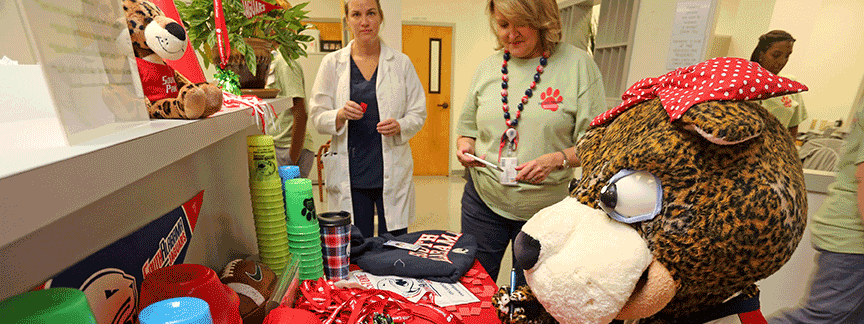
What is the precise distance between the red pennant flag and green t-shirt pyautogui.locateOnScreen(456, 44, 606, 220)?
2.57ft

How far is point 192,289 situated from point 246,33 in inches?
29.2

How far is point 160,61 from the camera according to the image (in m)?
0.55

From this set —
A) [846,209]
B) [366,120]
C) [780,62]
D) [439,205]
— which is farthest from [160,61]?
[439,205]

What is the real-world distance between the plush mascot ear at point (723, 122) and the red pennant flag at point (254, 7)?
0.98 metres

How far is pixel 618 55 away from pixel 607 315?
2.85m

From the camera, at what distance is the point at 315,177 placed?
15.7ft

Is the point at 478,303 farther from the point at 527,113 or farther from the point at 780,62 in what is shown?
the point at 780,62

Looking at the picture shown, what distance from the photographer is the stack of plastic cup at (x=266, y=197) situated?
91 cm

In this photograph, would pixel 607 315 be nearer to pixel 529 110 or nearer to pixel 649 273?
pixel 649 273

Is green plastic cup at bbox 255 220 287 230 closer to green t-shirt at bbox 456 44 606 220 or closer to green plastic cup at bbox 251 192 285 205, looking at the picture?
green plastic cup at bbox 251 192 285 205

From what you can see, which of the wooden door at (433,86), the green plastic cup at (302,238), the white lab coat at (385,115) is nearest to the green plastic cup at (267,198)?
the green plastic cup at (302,238)

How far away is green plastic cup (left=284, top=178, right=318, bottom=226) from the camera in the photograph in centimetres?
93

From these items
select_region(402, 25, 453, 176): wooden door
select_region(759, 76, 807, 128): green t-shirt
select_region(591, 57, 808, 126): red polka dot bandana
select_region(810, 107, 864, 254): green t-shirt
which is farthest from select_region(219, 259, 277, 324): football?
select_region(402, 25, 453, 176): wooden door

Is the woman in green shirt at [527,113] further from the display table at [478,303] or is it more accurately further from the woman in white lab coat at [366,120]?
the woman in white lab coat at [366,120]
